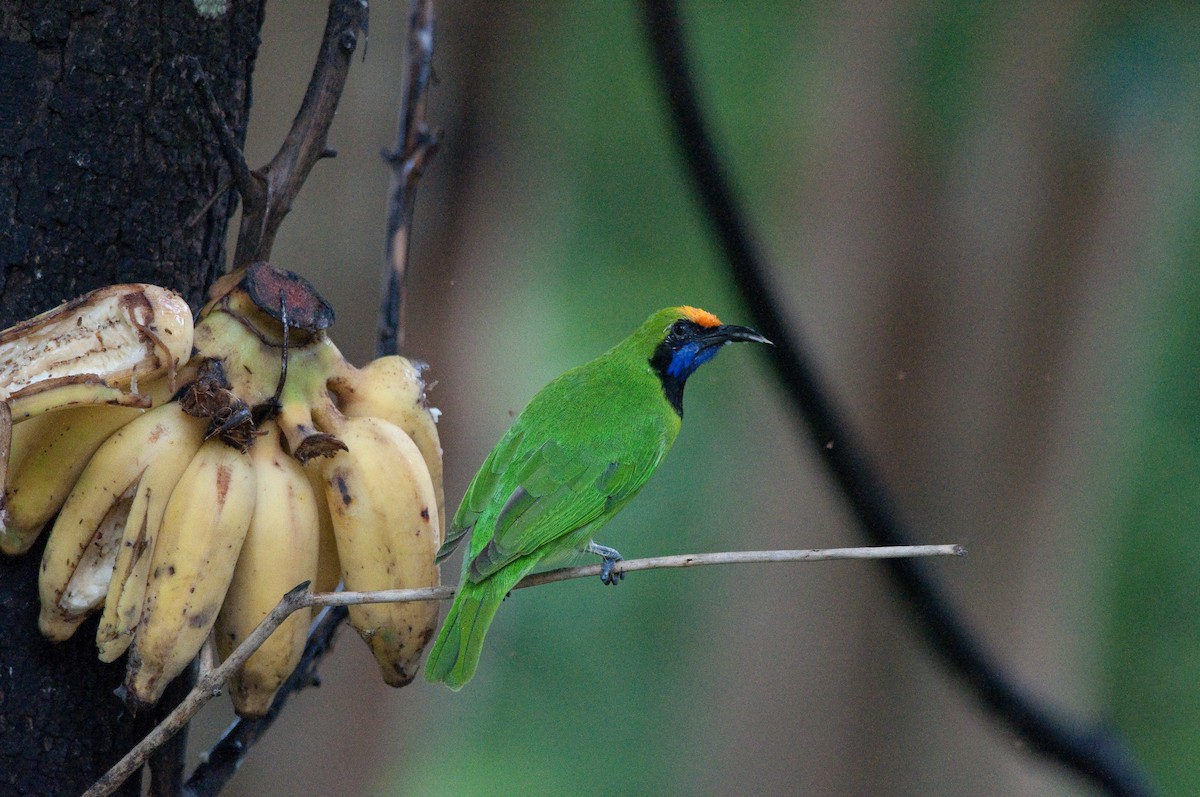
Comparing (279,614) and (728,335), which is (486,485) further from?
(279,614)

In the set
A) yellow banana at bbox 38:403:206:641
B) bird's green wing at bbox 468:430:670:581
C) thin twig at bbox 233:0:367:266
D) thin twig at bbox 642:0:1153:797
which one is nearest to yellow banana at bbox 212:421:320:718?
yellow banana at bbox 38:403:206:641

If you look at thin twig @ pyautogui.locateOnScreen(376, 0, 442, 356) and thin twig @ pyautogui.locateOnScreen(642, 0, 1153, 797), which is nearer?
thin twig @ pyautogui.locateOnScreen(376, 0, 442, 356)

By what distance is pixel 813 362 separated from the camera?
169 centimetres

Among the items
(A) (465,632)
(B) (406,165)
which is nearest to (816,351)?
(B) (406,165)

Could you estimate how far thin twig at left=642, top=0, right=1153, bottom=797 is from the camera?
5.29 feet

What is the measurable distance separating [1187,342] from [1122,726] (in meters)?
1.66

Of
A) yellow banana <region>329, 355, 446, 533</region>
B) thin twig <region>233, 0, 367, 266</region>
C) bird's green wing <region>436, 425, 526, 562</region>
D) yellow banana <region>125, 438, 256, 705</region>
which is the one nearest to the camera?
yellow banana <region>125, 438, 256, 705</region>

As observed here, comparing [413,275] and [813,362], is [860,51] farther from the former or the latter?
[813,362]

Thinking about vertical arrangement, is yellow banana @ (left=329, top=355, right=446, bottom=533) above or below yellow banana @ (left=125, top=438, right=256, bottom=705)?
above

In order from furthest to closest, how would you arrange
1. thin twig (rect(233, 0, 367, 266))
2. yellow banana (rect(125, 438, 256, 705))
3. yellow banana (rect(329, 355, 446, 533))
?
yellow banana (rect(329, 355, 446, 533)) < thin twig (rect(233, 0, 367, 266)) < yellow banana (rect(125, 438, 256, 705))

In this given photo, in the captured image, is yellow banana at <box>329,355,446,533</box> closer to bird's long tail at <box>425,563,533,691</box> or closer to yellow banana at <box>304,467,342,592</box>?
yellow banana at <box>304,467,342,592</box>

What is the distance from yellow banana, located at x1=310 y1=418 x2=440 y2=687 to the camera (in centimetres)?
112

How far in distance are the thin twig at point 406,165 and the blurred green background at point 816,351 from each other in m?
1.49

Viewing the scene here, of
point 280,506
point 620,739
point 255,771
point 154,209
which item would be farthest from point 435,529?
point 620,739
